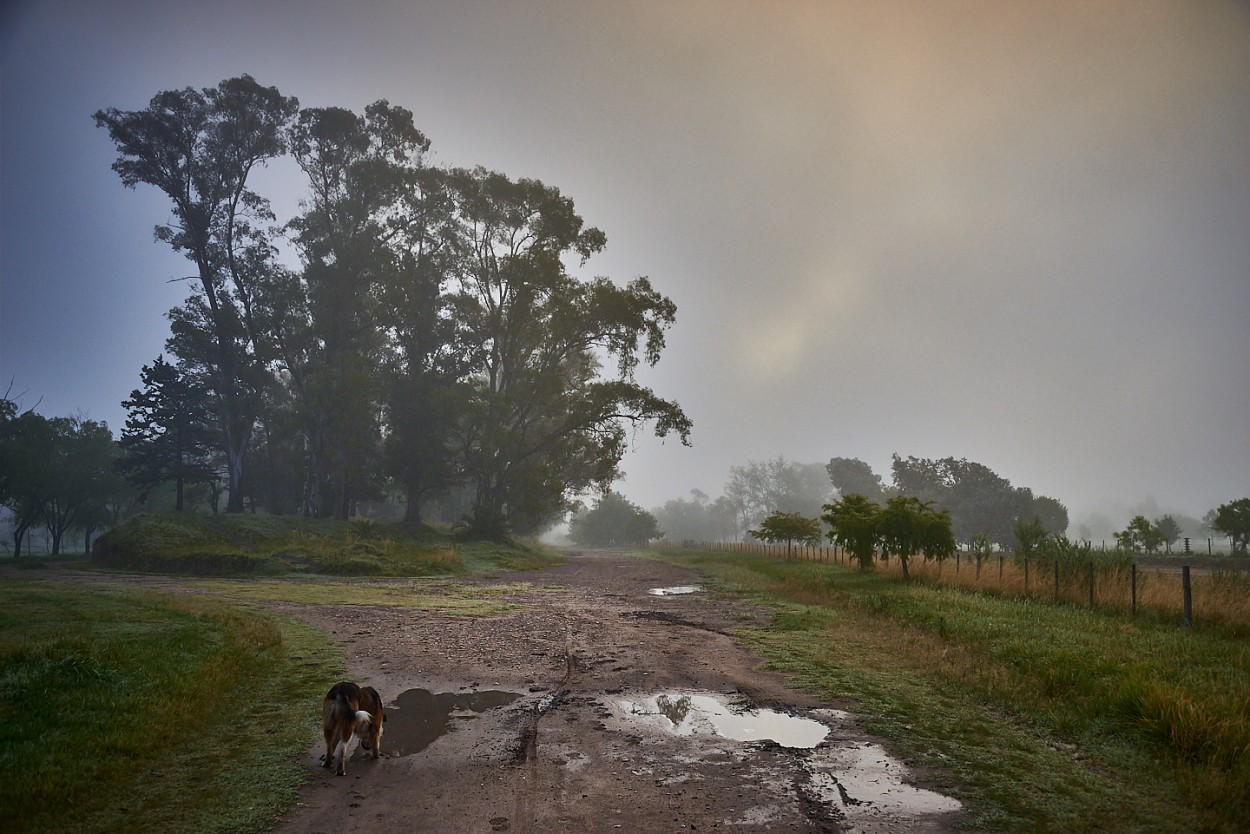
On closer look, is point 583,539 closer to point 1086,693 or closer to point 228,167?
point 228,167

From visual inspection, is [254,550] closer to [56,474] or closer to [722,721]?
[722,721]

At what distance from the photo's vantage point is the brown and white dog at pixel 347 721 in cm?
591

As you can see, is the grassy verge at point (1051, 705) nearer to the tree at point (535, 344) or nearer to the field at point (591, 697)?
the field at point (591, 697)

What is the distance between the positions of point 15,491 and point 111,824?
151 ft

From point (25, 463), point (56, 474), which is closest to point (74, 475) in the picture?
point (56, 474)

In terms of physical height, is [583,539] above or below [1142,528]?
below

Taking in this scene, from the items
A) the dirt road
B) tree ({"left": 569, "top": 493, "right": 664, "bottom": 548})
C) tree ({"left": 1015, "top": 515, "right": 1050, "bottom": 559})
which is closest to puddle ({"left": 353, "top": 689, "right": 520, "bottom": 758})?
the dirt road

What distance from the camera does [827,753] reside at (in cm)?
639

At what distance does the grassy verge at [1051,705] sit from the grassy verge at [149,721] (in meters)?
6.09

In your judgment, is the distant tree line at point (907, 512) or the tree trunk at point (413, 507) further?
the tree trunk at point (413, 507)

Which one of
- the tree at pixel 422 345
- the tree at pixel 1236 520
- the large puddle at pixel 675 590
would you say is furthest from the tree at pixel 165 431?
the tree at pixel 1236 520

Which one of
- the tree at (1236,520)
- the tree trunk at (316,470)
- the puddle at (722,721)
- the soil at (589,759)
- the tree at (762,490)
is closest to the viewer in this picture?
the soil at (589,759)

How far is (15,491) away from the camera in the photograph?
3791 centimetres

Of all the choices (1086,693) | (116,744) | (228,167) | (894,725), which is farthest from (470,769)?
(228,167)
